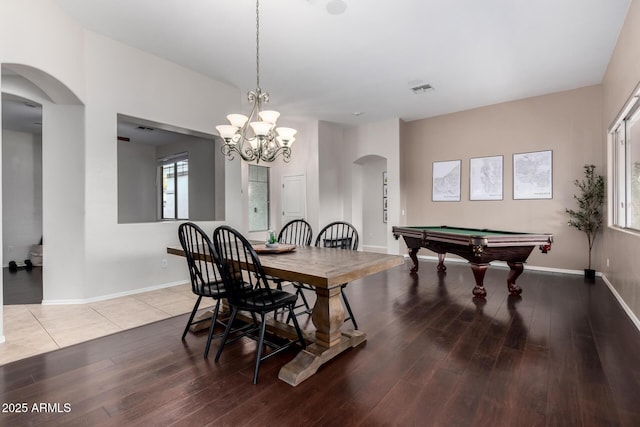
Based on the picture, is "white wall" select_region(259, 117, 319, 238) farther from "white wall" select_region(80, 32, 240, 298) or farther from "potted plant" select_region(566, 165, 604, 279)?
"potted plant" select_region(566, 165, 604, 279)

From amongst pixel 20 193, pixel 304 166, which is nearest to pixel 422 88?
pixel 304 166

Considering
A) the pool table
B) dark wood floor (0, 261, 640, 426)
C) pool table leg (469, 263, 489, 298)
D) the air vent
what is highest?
the air vent

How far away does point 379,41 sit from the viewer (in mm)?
3822

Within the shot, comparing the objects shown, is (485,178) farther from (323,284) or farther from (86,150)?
(86,150)

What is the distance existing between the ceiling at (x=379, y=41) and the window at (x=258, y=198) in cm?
245

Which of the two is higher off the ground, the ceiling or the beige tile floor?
the ceiling

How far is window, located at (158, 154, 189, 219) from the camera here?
295 inches

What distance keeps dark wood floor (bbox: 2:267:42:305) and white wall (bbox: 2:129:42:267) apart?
21.0 inches

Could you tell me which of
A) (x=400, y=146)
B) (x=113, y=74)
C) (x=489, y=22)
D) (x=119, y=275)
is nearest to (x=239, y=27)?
(x=113, y=74)

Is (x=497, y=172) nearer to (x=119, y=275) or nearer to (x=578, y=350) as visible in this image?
(x=578, y=350)

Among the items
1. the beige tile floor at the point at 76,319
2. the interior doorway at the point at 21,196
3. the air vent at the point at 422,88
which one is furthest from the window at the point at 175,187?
the air vent at the point at 422,88

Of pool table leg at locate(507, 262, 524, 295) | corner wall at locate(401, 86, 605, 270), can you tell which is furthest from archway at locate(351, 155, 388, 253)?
pool table leg at locate(507, 262, 524, 295)

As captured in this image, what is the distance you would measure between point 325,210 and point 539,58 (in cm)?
464

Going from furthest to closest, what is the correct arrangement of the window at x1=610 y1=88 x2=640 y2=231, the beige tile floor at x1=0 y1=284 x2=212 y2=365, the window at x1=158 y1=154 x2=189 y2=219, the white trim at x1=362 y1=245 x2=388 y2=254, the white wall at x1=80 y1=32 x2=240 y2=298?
the white trim at x1=362 y1=245 x2=388 y2=254, the window at x1=158 y1=154 x2=189 y2=219, the white wall at x1=80 y1=32 x2=240 y2=298, the window at x1=610 y1=88 x2=640 y2=231, the beige tile floor at x1=0 y1=284 x2=212 y2=365
